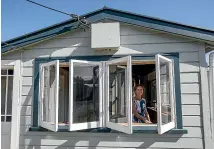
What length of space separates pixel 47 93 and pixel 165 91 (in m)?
1.92

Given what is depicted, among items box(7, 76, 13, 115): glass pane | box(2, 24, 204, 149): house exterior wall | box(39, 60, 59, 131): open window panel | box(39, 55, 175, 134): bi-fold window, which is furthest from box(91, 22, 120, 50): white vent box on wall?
box(7, 76, 13, 115): glass pane

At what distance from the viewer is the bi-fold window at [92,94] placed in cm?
362

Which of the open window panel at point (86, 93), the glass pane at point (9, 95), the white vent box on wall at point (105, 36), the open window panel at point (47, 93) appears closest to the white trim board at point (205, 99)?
the white vent box on wall at point (105, 36)

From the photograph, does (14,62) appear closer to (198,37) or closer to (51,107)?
(51,107)

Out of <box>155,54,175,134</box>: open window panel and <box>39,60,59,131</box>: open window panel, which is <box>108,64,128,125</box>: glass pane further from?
<box>39,60,59,131</box>: open window panel

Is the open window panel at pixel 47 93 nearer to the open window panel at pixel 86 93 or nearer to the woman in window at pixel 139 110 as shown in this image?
the open window panel at pixel 86 93

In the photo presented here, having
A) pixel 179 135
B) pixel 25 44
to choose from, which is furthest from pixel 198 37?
pixel 25 44

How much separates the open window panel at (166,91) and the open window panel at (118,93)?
0.44 metres

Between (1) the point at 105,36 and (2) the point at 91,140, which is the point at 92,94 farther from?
(1) the point at 105,36

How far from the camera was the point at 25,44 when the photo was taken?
4.16m

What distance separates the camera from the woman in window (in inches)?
152

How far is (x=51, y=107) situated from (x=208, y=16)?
373cm

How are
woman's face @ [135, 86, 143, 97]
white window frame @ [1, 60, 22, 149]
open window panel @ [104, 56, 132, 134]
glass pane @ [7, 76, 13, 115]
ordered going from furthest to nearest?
glass pane @ [7, 76, 13, 115] < white window frame @ [1, 60, 22, 149] < woman's face @ [135, 86, 143, 97] < open window panel @ [104, 56, 132, 134]

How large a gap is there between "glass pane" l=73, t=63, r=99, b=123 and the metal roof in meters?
0.77
